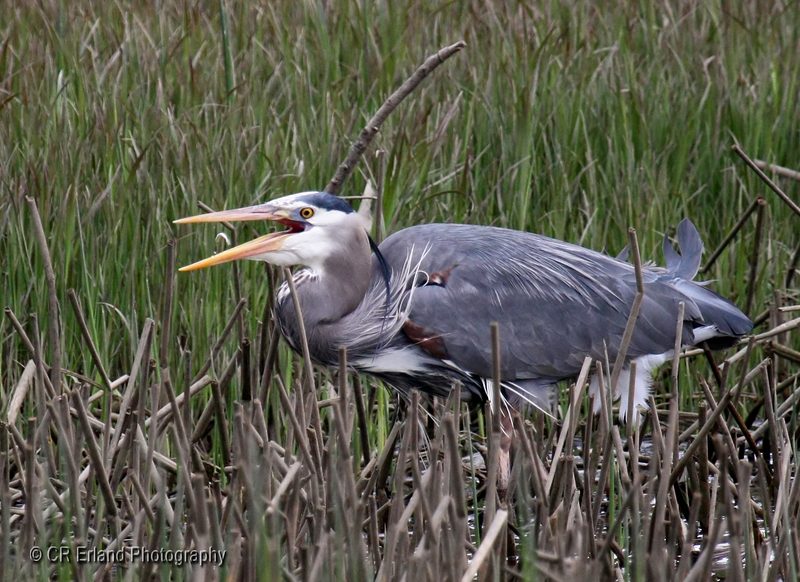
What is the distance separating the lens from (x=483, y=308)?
4.03 m

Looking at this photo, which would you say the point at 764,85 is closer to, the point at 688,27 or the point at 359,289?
the point at 688,27

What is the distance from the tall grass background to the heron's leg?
175mm

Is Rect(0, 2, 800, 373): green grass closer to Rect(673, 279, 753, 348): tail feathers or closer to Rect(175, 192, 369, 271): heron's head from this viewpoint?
Rect(175, 192, 369, 271): heron's head

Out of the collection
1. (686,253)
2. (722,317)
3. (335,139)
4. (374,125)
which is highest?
(374,125)

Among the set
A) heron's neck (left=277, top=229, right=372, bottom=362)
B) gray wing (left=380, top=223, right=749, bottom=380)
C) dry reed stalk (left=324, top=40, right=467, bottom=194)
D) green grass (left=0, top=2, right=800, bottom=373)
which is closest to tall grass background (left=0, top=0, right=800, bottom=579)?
green grass (left=0, top=2, right=800, bottom=373)

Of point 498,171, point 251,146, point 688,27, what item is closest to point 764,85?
point 688,27

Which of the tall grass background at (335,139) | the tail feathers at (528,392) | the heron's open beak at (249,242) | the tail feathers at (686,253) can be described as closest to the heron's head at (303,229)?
the heron's open beak at (249,242)

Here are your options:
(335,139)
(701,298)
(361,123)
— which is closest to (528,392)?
(701,298)

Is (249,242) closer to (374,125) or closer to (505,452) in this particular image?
(374,125)

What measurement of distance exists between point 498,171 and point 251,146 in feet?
3.12

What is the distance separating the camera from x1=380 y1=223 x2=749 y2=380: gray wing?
3979 millimetres

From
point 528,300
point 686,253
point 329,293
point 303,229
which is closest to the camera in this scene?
point 303,229

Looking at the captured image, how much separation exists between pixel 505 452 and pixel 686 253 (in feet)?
2.91

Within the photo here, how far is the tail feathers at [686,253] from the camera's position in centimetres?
414
